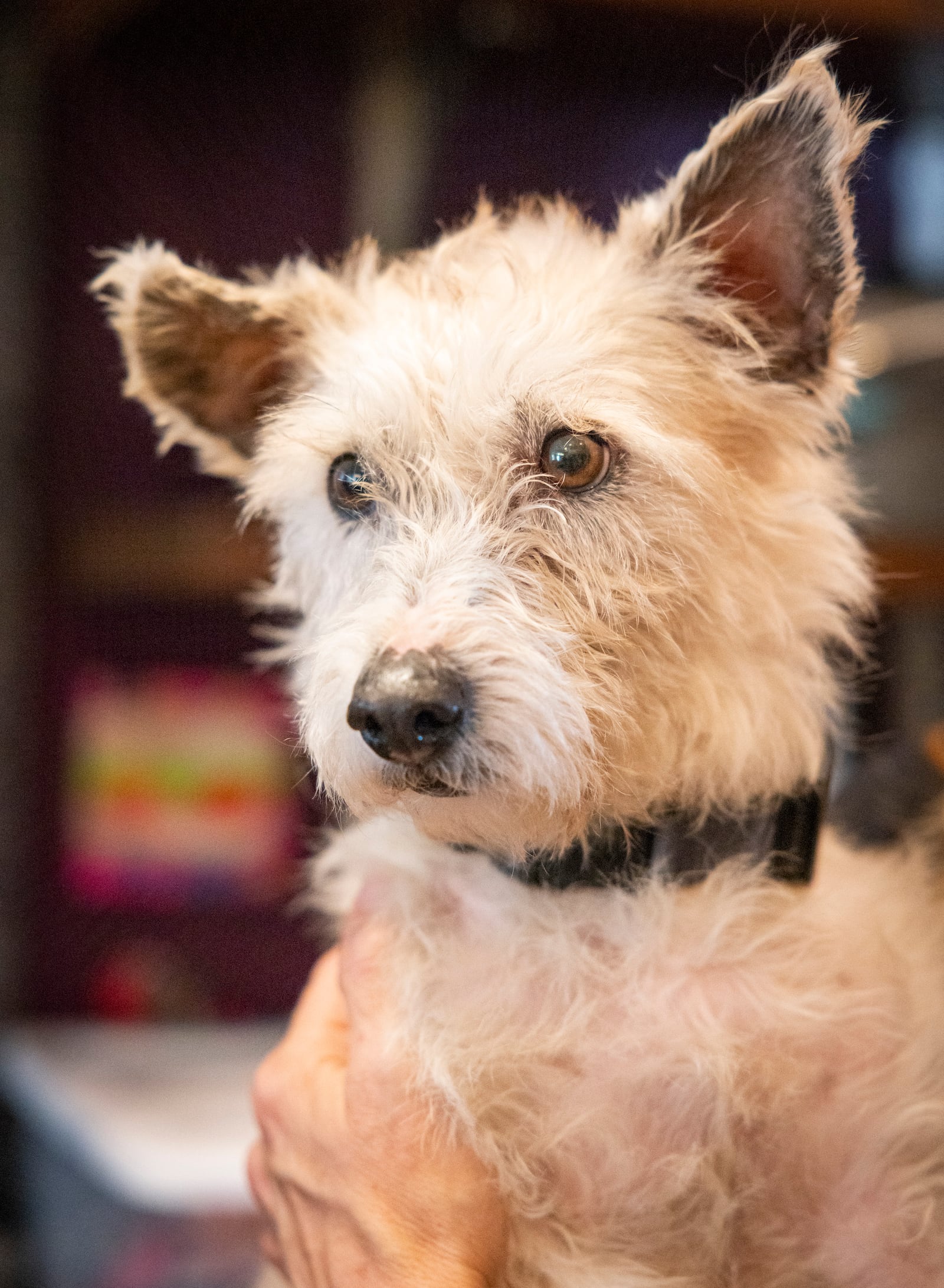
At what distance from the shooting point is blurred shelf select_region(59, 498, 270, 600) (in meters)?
2.40

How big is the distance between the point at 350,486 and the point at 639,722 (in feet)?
1.11

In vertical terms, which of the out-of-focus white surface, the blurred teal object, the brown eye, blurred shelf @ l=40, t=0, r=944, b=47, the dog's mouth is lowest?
the out-of-focus white surface

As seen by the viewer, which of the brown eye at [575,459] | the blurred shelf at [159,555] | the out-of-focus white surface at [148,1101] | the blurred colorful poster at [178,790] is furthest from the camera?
the blurred colorful poster at [178,790]

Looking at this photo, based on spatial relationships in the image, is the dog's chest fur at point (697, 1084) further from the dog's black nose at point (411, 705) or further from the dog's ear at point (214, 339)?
the dog's ear at point (214, 339)

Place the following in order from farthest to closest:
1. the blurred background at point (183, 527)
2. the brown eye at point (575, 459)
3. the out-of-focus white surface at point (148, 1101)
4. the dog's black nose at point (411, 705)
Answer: the out-of-focus white surface at point (148, 1101), the blurred background at point (183, 527), the brown eye at point (575, 459), the dog's black nose at point (411, 705)

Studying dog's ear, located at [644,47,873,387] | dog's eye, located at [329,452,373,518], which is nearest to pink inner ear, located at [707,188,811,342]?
dog's ear, located at [644,47,873,387]

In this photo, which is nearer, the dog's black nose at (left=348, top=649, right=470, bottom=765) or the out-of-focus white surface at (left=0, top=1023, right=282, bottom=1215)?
the dog's black nose at (left=348, top=649, right=470, bottom=765)

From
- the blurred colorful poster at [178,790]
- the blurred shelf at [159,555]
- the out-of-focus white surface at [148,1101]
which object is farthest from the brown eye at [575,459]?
the blurred colorful poster at [178,790]

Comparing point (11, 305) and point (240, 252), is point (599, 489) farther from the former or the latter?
point (11, 305)

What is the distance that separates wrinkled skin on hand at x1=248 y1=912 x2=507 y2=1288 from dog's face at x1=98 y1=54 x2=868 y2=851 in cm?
21

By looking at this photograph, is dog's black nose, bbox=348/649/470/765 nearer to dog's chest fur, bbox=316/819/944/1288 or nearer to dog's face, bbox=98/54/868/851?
dog's face, bbox=98/54/868/851

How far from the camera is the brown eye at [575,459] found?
0.93 metres

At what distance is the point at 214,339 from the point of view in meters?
1.12

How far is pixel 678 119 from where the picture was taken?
3.73 feet
